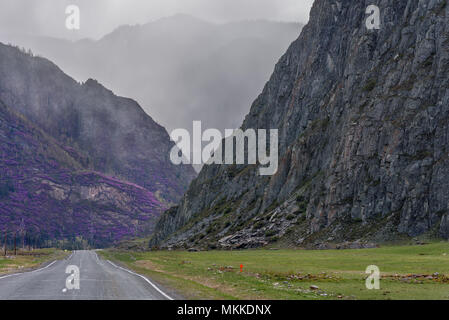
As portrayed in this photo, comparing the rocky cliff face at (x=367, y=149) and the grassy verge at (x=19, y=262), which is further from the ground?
the rocky cliff face at (x=367, y=149)

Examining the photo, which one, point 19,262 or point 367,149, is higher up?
point 367,149

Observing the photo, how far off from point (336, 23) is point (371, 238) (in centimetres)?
10240

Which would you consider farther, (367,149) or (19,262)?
(367,149)

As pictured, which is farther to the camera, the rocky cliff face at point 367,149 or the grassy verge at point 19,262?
the rocky cliff face at point 367,149

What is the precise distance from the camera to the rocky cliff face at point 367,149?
313 feet

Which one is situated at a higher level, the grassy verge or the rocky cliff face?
the rocky cliff face

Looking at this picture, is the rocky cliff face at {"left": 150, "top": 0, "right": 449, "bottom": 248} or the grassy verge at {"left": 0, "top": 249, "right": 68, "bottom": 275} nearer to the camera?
the grassy verge at {"left": 0, "top": 249, "right": 68, "bottom": 275}

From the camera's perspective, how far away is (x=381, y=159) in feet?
351

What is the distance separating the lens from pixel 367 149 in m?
111

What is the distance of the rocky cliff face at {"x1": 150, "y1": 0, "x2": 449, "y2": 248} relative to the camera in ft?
313
